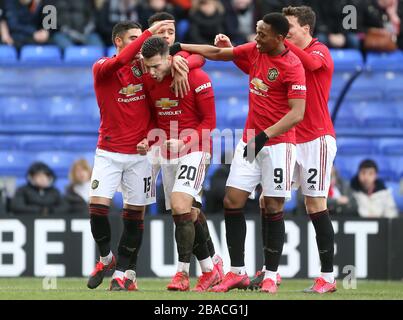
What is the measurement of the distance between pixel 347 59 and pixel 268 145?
6291mm

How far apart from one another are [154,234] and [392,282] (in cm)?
248

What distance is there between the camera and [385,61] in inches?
631

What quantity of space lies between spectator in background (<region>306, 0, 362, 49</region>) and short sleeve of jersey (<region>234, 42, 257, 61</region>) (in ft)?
20.6

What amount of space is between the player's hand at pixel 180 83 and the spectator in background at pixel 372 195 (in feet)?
14.6

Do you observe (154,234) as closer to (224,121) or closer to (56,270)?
(56,270)

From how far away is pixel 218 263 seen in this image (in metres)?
10.7

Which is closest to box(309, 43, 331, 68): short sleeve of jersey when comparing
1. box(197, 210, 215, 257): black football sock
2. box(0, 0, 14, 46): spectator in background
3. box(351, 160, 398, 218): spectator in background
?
box(197, 210, 215, 257): black football sock

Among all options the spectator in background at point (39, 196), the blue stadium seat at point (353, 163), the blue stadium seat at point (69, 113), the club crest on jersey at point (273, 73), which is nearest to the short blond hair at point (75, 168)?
the spectator in background at point (39, 196)

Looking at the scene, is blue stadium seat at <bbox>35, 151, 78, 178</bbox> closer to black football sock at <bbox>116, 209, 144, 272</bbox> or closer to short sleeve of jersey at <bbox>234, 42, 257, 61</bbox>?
black football sock at <bbox>116, 209, 144, 272</bbox>

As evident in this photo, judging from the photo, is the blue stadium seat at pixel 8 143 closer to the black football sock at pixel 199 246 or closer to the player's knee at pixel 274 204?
the black football sock at pixel 199 246

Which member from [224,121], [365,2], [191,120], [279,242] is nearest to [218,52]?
[191,120]

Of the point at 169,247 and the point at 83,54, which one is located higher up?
the point at 83,54

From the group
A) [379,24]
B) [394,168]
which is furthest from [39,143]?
[379,24]

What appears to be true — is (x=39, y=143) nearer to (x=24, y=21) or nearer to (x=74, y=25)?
(x=24, y=21)
